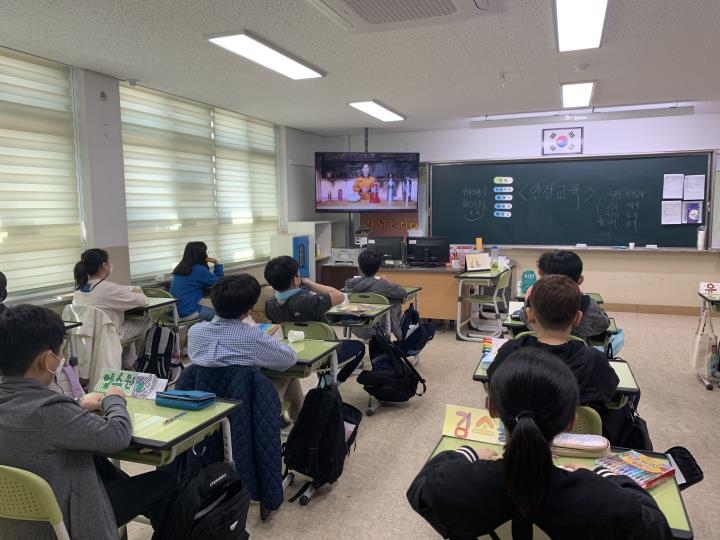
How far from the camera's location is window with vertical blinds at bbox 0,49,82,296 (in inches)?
154

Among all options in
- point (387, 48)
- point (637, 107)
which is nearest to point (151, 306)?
point (387, 48)

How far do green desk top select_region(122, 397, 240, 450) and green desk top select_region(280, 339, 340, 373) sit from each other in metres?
0.61

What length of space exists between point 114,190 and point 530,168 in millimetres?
5372

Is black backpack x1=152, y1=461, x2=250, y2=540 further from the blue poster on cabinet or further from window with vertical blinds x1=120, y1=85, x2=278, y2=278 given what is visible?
the blue poster on cabinet

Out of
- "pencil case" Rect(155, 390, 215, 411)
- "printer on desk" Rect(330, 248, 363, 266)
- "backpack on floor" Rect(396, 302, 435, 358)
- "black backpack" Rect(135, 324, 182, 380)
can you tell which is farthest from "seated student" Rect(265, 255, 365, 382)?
"printer on desk" Rect(330, 248, 363, 266)

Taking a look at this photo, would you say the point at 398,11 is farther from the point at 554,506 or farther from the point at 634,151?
the point at 634,151

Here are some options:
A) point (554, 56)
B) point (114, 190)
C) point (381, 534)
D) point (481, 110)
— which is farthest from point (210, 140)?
point (381, 534)

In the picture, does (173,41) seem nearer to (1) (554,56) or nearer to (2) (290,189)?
(1) (554,56)

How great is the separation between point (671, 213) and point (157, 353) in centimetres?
646

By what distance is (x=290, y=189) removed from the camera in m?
7.67

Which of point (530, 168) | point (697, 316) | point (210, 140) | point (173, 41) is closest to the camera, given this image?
point (173, 41)

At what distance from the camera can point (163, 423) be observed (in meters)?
1.81

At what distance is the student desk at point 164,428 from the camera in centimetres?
170

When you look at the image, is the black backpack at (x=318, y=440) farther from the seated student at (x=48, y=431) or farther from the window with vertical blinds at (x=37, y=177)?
the window with vertical blinds at (x=37, y=177)
